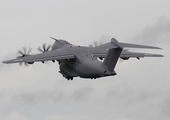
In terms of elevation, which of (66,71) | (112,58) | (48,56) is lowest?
(66,71)

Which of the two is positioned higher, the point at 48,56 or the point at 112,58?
the point at 112,58

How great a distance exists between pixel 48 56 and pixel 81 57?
176 inches

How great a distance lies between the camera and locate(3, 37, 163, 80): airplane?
57.8 metres

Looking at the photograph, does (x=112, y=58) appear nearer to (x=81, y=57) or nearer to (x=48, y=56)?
(x=81, y=57)

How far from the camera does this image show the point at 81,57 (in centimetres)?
6294

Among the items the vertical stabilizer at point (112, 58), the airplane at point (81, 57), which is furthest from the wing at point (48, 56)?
the vertical stabilizer at point (112, 58)

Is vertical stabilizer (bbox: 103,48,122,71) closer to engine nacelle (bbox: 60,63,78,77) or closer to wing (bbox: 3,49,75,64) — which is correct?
engine nacelle (bbox: 60,63,78,77)

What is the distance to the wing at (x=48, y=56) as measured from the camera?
→ 208ft

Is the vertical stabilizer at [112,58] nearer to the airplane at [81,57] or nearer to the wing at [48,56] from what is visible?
the airplane at [81,57]

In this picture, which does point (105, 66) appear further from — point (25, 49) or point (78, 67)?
point (25, 49)

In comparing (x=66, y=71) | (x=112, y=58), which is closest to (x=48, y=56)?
(x=66, y=71)

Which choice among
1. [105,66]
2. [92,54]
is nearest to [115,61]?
[105,66]

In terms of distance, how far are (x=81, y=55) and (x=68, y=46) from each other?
4086 millimetres

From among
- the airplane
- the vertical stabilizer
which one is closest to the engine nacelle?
the airplane
